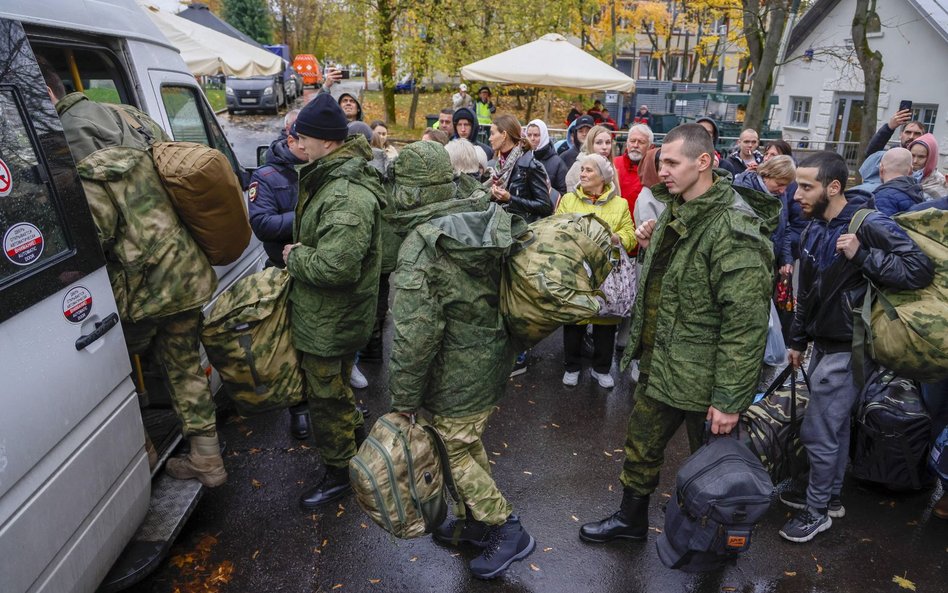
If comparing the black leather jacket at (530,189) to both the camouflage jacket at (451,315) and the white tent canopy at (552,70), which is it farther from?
the white tent canopy at (552,70)

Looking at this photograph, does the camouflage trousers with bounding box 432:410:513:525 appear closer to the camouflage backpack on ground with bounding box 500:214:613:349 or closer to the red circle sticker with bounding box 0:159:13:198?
A: the camouflage backpack on ground with bounding box 500:214:613:349

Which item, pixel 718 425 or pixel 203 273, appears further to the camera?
pixel 203 273

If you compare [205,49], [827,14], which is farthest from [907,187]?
[827,14]

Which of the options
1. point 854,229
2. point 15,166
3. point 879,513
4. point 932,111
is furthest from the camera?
point 932,111

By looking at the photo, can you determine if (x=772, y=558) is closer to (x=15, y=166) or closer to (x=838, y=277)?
(x=838, y=277)

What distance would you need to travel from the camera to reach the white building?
733 inches

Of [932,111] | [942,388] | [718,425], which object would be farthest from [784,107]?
[718,425]

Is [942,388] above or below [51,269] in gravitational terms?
below

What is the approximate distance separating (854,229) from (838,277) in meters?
0.27

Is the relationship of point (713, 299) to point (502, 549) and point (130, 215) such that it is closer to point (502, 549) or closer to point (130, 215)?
point (502, 549)

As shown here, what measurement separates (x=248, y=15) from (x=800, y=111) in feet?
129

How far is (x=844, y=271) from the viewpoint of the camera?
10.9 feet

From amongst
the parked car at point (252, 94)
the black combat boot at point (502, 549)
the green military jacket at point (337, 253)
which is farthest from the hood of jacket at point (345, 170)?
the parked car at point (252, 94)

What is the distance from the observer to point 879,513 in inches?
153
